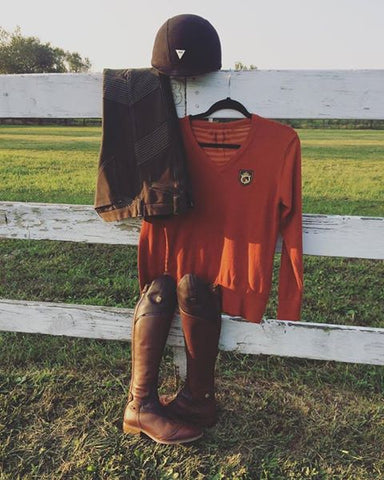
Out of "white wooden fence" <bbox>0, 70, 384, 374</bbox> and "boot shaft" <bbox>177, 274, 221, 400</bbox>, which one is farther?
"boot shaft" <bbox>177, 274, 221, 400</bbox>

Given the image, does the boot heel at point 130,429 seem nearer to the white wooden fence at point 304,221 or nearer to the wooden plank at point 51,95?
the white wooden fence at point 304,221

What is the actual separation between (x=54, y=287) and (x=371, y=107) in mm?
2624

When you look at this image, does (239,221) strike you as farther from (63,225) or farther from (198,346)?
(63,225)

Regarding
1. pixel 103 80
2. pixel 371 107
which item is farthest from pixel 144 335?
pixel 371 107

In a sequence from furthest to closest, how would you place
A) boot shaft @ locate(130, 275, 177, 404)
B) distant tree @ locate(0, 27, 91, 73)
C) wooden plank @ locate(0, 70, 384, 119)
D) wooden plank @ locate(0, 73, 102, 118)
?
1. distant tree @ locate(0, 27, 91, 73)
2. boot shaft @ locate(130, 275, 177, 404)
3. wooden plank @ locate(0, 73, 102, 118)
4. wooden plank @ locate(0, 70, 384, 119)

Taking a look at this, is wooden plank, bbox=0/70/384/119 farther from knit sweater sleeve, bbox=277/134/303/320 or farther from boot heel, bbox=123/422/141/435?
boot heel, bbox=123/422/141/435

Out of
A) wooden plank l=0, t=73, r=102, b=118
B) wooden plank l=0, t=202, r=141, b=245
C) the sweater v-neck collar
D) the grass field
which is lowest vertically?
the grass field

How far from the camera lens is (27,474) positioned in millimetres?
2117

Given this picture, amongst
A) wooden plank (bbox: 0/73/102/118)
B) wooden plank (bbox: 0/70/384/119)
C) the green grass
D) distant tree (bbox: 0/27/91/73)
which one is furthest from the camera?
distant tree (bbox: 0/27/91/73)

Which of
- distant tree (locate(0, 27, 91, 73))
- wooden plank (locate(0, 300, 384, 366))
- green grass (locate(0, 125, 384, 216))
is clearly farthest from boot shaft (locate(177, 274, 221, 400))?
distant tree (locate(0, 27, 91, 73))

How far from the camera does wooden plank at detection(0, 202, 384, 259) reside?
2160 mm

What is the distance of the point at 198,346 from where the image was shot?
2256 millimetres

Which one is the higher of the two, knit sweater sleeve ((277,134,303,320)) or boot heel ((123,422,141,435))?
knit sweater sleeve ((277,134,303,320))

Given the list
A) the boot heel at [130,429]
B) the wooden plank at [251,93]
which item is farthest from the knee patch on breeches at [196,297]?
the wooden plank at [251,93]
